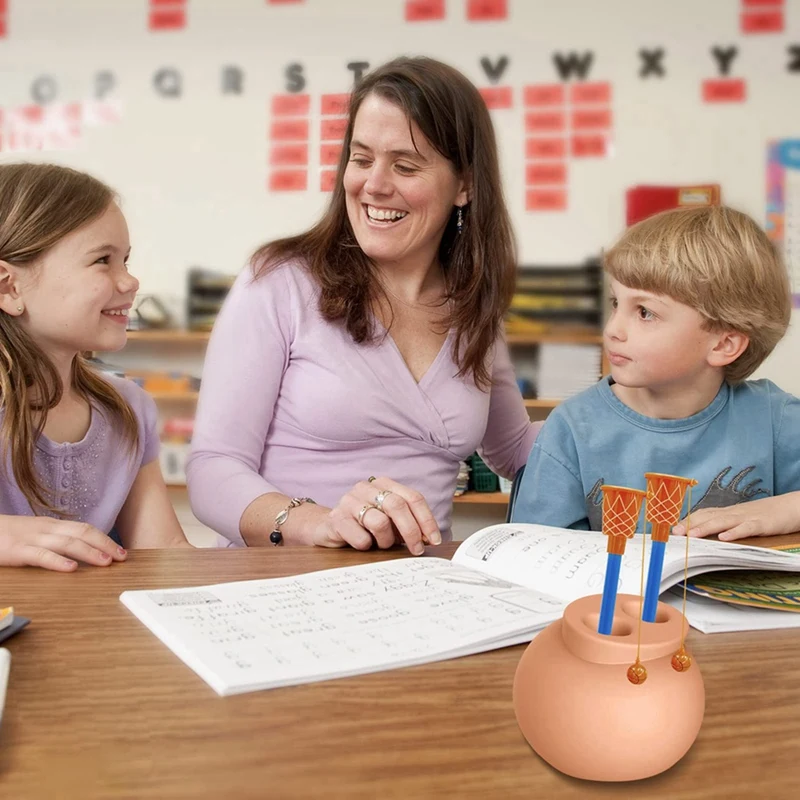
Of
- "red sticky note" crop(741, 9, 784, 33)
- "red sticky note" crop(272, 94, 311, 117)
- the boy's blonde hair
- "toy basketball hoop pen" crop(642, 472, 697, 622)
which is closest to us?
"toy basketball hoop pen" crop(642, 472, 697, 622)

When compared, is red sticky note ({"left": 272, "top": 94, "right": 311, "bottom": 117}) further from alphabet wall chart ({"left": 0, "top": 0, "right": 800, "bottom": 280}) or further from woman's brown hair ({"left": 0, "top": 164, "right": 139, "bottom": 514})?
woman's brown hair ({"left": 0, "top": 164, "right": 139, "bottom": 514})

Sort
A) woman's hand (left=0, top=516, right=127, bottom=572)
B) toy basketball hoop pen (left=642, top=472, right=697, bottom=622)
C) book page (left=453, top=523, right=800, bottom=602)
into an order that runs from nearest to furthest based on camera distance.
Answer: toy basketball hoop pen (left=642, top=472, right=697, bottom=622)
book page (left=453, top=523, right=800, bottom=602)
woman's hand (left=0, top=516, right=127, bottom=572)

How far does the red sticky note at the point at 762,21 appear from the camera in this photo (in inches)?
148

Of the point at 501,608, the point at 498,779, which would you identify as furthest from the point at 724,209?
the point at 498,779

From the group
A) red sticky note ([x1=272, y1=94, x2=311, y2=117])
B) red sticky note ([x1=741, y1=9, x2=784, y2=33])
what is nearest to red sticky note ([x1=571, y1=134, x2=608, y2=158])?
red sticky note ([x1=741, y1=9, x2=784, y2=33])

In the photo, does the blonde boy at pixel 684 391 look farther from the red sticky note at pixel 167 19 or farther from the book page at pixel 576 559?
the red sticky note at pixel 167 19

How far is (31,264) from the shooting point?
1.27 m

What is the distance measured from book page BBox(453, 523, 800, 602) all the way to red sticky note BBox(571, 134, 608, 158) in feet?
10.6

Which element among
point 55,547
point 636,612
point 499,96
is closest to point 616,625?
point 636,612

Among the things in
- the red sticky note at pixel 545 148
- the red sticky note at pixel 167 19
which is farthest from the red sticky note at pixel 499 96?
the red sticky note at pixel 167 19

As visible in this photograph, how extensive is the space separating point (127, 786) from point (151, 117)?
4065mm

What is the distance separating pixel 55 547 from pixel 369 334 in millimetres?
685

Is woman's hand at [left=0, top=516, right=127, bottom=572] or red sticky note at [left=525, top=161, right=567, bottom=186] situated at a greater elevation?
red sticky note at [left=525, top=161, right=567, bottom=186]

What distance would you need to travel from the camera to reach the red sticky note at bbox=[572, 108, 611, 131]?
387 cm
